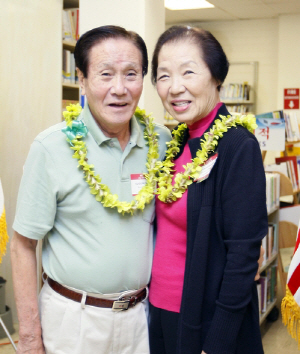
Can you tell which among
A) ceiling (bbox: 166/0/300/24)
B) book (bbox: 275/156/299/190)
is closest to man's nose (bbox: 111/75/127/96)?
book (bbox: 275/156/299/190)

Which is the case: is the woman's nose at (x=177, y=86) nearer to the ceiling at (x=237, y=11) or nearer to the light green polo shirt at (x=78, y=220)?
the light green polo shirt at (x=78, y=220)

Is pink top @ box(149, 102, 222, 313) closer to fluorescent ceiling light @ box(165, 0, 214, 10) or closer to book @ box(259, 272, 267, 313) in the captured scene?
book @ box(259, 272, 267, 313)

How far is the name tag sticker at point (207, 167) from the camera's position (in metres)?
1.56

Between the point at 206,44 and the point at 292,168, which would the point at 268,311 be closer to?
the point at 292,168

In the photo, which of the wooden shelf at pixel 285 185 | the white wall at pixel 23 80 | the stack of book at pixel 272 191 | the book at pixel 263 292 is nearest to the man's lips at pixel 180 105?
the stack of book at pixel 272 191

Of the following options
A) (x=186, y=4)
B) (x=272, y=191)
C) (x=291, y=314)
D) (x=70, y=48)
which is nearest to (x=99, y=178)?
(x=291, y=314)

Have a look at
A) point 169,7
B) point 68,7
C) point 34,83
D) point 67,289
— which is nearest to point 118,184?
point 67,289

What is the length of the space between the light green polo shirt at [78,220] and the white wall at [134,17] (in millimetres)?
1665

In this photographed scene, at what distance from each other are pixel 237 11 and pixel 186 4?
117 cm

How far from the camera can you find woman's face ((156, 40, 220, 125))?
1631 mm

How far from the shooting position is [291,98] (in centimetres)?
851

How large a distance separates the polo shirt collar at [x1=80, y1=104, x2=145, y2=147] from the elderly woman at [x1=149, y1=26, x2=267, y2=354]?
0.15 m

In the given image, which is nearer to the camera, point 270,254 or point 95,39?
point 95,39

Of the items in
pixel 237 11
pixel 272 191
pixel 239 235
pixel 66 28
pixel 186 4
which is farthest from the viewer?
pixel 237 11
